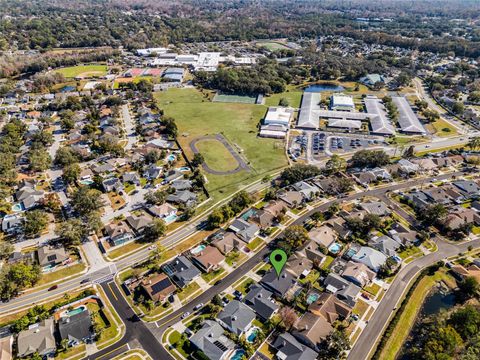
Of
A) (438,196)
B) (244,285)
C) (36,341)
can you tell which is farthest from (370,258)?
(36,341)

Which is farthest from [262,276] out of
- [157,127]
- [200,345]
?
[157,127]

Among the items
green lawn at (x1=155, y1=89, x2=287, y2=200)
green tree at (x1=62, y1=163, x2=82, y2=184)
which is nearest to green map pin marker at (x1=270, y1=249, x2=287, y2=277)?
green lawn at (x1=155, y1=89, x2=287, y2=200)

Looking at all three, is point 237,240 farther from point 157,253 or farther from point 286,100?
point 286,100

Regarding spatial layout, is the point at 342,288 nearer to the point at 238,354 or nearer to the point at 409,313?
the point at 409,313

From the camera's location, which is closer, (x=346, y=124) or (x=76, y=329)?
(x=76, y=329)

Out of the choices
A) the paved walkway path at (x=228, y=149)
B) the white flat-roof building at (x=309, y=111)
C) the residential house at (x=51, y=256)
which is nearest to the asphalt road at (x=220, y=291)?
the residential house at (x=51, y=256)

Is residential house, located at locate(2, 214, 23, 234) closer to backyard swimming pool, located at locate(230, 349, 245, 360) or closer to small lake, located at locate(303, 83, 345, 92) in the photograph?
backyard swimming pool, located at locate(230, 349, 245, 360)
